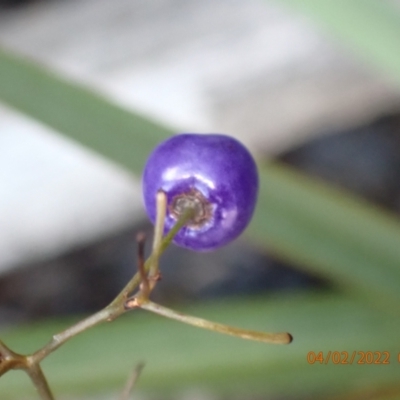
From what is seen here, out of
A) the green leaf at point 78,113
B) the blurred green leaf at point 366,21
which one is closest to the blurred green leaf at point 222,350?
the green leaf at point 78,113

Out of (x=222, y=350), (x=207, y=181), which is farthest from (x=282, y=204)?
(x=207, y=181)

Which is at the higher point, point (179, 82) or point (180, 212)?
point (179, 82)

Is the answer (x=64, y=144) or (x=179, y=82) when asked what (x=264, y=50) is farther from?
(x=64, y=144)

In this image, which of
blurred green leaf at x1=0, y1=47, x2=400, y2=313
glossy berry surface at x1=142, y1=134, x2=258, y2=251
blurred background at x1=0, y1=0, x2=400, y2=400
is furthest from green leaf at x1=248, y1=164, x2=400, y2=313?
glossy berry surface at x1=142, y1=134, x2=258, y2=251

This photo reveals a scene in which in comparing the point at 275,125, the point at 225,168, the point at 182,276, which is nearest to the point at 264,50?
the point at 275,125

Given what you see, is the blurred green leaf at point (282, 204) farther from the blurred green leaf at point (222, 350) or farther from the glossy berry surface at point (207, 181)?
the glossy berry surface at point (207, 181)
